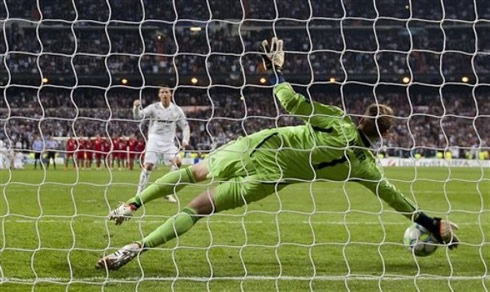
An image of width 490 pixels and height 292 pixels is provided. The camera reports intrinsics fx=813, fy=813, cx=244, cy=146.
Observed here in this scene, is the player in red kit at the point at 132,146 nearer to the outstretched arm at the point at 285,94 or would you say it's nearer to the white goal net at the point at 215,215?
the white goal net at the point at 215,215

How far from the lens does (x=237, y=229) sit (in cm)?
886

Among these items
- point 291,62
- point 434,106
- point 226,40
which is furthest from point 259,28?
point 434,106

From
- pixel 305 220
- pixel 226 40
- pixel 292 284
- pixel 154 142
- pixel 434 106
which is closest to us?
pixel 292 284

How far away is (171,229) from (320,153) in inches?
49.1

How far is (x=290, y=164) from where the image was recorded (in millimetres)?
6215

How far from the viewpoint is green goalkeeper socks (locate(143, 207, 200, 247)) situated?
580 centimetres

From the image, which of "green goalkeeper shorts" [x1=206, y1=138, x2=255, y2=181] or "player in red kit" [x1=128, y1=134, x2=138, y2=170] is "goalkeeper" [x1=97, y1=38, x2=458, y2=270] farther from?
"player in red kit" [x1=128, y1=134, x2=138, y2=170]

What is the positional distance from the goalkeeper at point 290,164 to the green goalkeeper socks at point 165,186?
0.06 feet

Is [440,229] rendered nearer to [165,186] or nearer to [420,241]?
[420,241]

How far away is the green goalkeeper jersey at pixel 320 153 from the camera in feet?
19.8

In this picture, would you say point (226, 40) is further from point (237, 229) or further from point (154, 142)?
point (237, 229)

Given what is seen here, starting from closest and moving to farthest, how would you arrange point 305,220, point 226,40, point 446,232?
point 446,232, point 305,220, point 226,40

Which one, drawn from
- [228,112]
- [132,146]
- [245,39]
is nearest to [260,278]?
[228,112]

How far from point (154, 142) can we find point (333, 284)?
6637mm
